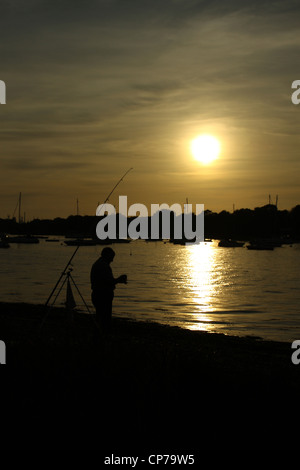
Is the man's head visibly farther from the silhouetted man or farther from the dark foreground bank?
the dark foreground bank

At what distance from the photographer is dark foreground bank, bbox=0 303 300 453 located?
6992 mm

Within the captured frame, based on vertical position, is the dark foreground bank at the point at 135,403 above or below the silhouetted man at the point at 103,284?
below

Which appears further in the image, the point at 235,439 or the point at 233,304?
the point at 233,304

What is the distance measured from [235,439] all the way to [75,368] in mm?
2755

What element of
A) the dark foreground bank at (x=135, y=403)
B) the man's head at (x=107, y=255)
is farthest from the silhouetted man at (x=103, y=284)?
the dark foreground bank at (x=135, y=403)

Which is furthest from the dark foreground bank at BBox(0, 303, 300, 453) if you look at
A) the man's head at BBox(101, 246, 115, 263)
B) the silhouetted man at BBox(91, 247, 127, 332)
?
the man's head at BBox(101, 246, 115, 263)

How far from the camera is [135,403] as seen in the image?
7.68 metres

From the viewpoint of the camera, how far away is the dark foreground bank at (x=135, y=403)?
22.9 ft

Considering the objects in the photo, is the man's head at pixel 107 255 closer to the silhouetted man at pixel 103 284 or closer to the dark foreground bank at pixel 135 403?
the silhouetted man at pixel 103 284

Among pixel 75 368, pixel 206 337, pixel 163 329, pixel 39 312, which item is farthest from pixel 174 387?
pixel 39 312

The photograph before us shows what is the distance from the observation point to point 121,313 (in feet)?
93.5

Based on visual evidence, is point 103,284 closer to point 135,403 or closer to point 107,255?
point 107,255

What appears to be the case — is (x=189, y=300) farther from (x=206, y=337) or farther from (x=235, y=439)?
(x=235, y=439)

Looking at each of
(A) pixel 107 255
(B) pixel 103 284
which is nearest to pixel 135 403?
(B) pixel 103 284
